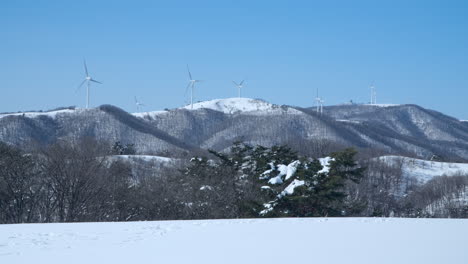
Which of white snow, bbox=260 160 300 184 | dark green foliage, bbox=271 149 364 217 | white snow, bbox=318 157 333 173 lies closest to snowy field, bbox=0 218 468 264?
dark green foliage, bbox=271 149 364 217

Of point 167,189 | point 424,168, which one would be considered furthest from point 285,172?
point 424,168

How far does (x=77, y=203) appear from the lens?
122 ft

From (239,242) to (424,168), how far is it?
370ft

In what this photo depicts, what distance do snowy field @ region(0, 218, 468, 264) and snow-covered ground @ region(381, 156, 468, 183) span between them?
95.6 meters

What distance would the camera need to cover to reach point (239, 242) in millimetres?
14164

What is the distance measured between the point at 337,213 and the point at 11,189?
2248cm

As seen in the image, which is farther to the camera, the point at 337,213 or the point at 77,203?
the point at 77,203

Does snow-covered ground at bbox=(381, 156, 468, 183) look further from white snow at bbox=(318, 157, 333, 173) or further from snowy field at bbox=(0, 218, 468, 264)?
snowy field at bbox=(0, 218, 468, 264)

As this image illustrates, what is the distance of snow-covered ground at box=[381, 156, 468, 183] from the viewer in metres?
110

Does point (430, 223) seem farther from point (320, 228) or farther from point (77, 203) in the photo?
point (77, 203)

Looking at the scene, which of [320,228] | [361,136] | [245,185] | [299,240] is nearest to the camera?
[299,240]

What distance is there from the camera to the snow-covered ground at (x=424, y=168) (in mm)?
110250

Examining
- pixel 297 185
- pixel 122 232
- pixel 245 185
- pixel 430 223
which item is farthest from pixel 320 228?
pixel 245 185

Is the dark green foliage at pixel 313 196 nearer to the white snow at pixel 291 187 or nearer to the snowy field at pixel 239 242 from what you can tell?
the white snow at pixel 291 187
